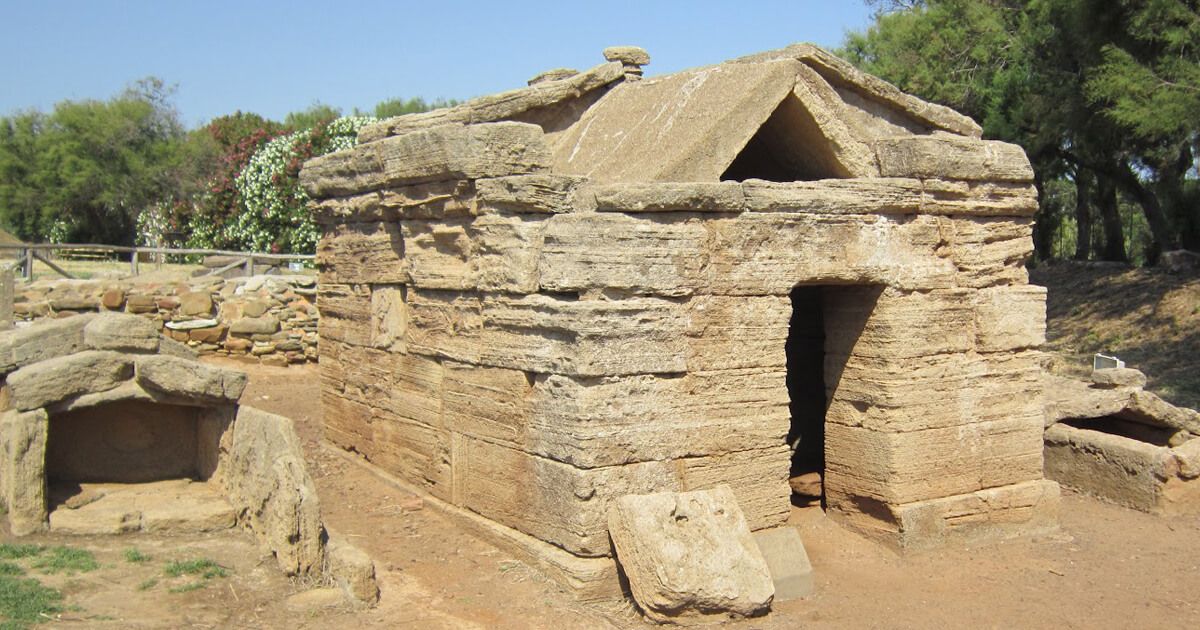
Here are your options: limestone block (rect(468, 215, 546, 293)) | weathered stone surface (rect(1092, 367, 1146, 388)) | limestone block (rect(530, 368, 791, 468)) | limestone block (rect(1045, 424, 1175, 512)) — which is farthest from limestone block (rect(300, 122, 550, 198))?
weathered stone surface (rect(1092, 367, 1146, 388))

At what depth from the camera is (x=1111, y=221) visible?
21.4 metres

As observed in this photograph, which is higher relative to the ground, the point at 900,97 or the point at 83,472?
the point at 900,97

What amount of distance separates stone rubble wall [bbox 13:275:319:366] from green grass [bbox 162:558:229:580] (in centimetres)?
747

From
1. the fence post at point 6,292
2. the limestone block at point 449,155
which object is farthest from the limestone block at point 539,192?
the fence post at point 6,292

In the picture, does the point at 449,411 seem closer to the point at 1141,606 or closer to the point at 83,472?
the point at 83,472

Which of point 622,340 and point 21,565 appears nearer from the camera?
point 21,565

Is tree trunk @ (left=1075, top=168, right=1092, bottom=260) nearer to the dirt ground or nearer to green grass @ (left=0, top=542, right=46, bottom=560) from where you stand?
the dirt ground

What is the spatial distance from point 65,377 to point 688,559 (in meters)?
4.20

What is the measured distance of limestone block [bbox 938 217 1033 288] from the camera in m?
8.02

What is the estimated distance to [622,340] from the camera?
6770 mm

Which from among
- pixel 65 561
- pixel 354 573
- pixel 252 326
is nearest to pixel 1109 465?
pixel 354 573

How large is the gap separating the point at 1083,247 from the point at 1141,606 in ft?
58.0

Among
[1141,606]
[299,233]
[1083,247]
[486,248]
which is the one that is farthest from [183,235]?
[1141,606]

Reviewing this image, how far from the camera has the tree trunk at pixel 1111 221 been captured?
69.3 ft
